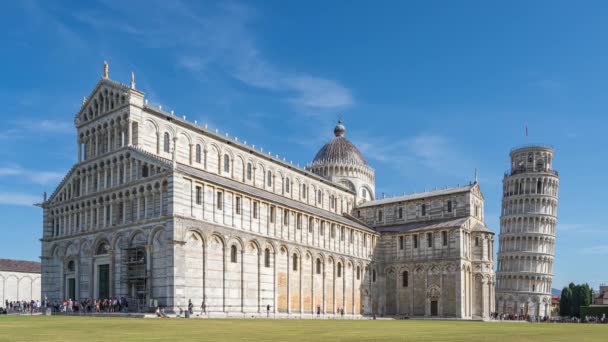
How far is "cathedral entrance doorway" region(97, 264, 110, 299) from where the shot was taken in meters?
54.2

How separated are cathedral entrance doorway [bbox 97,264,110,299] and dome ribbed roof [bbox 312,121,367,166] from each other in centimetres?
4063

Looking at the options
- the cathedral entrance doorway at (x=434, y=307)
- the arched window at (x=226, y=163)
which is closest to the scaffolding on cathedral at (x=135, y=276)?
the arched window at (x=226, y=163)

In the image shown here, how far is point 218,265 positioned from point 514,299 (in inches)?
2797

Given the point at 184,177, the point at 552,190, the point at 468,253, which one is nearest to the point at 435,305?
the point at 468,253

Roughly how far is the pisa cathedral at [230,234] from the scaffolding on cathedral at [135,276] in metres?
0.11

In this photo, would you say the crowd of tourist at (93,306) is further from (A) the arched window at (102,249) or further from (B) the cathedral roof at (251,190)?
(B) the cathedral roof at (251,190)

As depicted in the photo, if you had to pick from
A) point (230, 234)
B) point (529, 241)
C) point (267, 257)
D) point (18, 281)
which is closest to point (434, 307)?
point (267, 257)

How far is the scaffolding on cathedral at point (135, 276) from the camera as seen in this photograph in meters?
50.5

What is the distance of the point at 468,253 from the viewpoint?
7344 cm

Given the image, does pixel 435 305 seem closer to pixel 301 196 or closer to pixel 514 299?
pixel 301 196

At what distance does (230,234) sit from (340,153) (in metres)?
38.3

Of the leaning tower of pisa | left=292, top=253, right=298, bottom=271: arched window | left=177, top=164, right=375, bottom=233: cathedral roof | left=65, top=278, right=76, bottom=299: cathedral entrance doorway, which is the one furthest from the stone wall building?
the leaning tower of pisa

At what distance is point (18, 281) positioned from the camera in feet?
294

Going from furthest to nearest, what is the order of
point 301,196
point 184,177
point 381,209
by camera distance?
point 381,209, point 301,196, point 184,177
